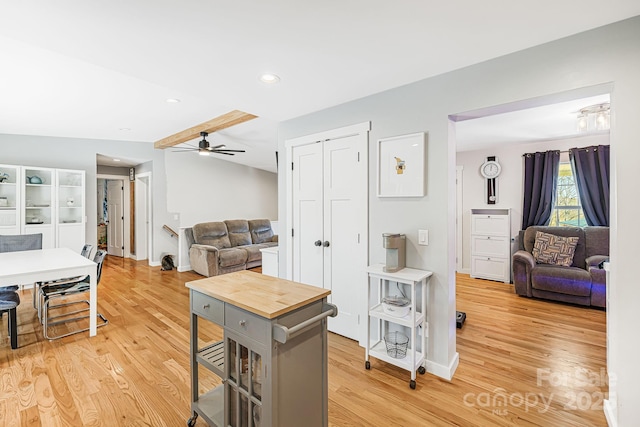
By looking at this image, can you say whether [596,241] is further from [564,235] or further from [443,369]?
[443,369]

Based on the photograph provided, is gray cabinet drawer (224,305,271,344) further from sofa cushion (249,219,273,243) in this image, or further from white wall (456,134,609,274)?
sofa cushion (249,219,273,243)

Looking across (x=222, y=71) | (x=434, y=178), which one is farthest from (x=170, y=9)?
(x=434, y=178)

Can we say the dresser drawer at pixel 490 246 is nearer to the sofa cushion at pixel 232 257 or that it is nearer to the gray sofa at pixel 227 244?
the gray sofa at pixel 227 244

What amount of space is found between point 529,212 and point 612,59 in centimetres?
380

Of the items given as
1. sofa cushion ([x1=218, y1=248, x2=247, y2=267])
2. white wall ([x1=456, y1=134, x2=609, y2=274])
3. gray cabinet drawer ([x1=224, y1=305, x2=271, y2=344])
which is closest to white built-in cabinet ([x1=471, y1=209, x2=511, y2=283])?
white wall ([x1=456, y1=134, x2=609, y2=274])

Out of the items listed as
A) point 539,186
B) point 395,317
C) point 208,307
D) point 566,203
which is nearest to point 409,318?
point 395,317

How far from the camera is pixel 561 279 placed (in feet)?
12.9

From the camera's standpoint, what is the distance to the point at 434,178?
2.36 metres

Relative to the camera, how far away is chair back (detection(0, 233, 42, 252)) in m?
3.84

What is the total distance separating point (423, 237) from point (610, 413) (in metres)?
1.52

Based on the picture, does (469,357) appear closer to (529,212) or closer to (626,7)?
(626,7)

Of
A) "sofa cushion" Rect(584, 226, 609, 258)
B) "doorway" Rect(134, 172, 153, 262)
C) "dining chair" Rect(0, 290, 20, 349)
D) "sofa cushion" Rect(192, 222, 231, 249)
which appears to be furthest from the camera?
"doorway" Rect(134, 172, 153, 262)

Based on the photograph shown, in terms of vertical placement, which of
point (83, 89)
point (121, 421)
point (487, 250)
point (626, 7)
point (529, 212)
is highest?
point (83, 89)

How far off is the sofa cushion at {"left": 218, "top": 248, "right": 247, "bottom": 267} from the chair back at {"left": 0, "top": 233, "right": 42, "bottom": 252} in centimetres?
255
